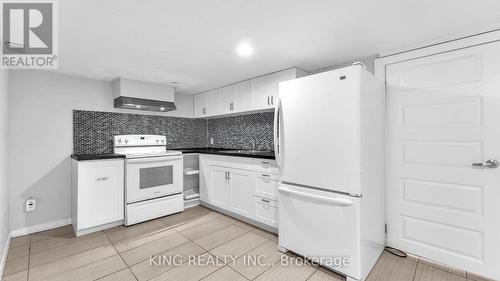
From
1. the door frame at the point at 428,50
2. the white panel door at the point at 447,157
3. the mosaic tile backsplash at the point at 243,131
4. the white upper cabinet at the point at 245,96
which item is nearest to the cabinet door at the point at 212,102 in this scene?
the white upper cabinet at the point at 245,96

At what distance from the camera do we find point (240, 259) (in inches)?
81.0

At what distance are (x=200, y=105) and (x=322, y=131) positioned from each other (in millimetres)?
2905

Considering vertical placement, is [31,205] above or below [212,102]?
below

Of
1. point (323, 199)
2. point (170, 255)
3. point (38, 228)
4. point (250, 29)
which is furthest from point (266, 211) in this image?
point (38, 228)

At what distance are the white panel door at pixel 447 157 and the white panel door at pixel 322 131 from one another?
85 centimetres

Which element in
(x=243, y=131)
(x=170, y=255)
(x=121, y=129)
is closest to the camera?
(x=170, y=255)

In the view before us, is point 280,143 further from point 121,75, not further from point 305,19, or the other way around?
point 121,75

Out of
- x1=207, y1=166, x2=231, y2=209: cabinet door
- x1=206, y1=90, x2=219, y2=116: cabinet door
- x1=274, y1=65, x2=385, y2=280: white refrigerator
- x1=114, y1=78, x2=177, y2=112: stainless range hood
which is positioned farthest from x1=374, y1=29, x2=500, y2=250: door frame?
x1=114, y1=78, x2=177, y2=112: stainless range hood

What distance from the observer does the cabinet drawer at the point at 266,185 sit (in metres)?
2.55

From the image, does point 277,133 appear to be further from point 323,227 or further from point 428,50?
point 428,50

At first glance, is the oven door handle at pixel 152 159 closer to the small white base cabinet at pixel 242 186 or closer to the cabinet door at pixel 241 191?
the small white base cabinet at pixel 242 186

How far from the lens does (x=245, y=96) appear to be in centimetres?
326

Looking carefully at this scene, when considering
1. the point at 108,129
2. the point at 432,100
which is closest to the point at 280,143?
the point at 432,100

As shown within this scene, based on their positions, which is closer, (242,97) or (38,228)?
(38,228)
